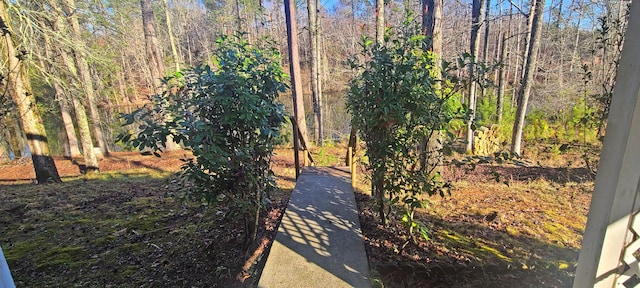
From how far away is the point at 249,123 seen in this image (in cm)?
229

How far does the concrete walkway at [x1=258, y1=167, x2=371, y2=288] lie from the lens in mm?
1944

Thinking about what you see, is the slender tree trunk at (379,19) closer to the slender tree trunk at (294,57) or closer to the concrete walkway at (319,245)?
the slender tree trunk at (294,57)

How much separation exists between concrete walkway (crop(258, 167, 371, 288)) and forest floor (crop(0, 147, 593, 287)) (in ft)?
0.78

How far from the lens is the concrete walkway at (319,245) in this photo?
1944 millimetres

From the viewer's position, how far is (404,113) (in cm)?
228

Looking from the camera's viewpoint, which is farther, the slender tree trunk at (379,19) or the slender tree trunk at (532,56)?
the slender tree trunk at (379,19)

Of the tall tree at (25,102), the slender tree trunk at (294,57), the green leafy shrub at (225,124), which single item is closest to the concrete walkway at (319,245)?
the green leafy shrub at (225,124)

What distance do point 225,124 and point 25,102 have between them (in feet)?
18.3

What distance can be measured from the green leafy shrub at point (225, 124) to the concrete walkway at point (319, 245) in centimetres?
46

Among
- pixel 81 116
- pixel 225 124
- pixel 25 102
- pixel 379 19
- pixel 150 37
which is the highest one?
pixel 379 19

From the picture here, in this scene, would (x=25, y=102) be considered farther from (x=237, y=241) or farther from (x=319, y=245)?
(x=319, y=245)

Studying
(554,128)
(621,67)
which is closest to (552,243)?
(621,67)

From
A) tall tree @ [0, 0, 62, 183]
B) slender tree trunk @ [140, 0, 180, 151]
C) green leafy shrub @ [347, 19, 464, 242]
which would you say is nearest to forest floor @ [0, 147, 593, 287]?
green leafy shrub @ [347, 19, 464, 242]

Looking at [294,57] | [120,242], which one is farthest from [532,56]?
[120,242]
